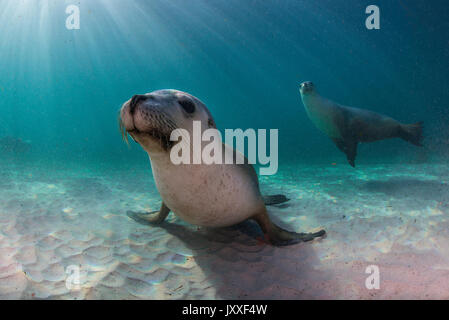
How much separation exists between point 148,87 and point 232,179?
75.4m

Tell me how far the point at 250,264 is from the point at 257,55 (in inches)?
1783

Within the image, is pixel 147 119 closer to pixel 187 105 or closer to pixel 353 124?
pixel 187 105

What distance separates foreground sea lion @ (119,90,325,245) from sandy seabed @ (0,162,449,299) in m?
0.38

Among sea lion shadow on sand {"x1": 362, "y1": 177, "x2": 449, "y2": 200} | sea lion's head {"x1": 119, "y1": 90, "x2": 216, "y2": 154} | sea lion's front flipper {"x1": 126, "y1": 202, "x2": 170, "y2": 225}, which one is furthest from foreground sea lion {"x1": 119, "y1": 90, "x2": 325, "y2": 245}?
sea lion shadow on sand {"x1": 362, "y1": 177, "x2": 449, "y2": 200}

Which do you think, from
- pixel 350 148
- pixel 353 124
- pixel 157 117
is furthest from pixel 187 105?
pixel 353 124

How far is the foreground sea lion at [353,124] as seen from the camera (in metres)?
7.08

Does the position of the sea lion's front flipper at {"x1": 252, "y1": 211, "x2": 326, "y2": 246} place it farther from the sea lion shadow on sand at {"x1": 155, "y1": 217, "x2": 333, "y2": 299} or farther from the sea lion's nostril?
the sea lion's nostril

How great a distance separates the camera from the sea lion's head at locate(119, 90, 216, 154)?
175 centimetres

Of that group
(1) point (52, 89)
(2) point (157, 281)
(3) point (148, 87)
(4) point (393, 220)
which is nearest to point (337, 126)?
(4) point (393, 220)

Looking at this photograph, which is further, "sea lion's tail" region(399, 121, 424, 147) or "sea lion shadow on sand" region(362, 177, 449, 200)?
"sea lion's tail" region(399, 121, 424, 147)

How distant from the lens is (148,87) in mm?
71312

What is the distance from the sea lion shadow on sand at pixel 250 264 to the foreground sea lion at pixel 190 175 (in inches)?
9.8

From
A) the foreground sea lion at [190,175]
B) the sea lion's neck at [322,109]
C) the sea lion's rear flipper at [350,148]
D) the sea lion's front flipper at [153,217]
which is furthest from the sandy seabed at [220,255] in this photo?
the sea lion's neck at [322,109]

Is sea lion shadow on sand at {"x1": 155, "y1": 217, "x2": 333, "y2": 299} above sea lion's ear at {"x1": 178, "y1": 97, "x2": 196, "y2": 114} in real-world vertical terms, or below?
below
